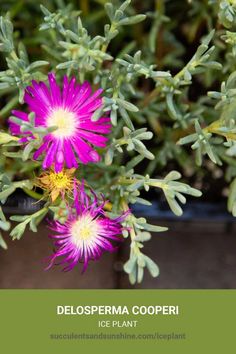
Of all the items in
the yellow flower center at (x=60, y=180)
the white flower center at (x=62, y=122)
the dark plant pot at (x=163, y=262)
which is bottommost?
the yellow flower center at (x=60, y=180)

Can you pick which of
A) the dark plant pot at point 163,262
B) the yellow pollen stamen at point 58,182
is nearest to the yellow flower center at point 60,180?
the yellow pollen stamen at point 58,182

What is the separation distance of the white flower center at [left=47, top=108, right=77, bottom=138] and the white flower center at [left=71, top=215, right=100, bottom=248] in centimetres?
7

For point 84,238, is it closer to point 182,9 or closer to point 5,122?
point 5,122

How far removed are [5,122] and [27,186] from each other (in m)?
0.20

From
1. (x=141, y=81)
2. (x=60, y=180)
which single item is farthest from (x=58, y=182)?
(x=141, y=81)

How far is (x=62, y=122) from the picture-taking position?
48 cm

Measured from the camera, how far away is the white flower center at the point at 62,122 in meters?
0.48

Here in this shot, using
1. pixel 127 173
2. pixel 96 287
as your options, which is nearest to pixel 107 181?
pixel 127 173

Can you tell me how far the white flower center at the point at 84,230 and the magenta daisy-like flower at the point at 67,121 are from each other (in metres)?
0.05

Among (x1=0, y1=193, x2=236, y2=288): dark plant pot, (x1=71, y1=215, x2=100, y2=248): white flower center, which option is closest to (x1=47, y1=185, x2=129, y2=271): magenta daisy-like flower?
(x1=71, y1=215, x2=100, y2=248): white flower center

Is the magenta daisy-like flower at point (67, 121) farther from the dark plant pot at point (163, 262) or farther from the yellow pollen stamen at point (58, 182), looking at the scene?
the dark plant pot at point (163, 262)

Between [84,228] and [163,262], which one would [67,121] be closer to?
[84,228]

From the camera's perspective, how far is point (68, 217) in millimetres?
491
